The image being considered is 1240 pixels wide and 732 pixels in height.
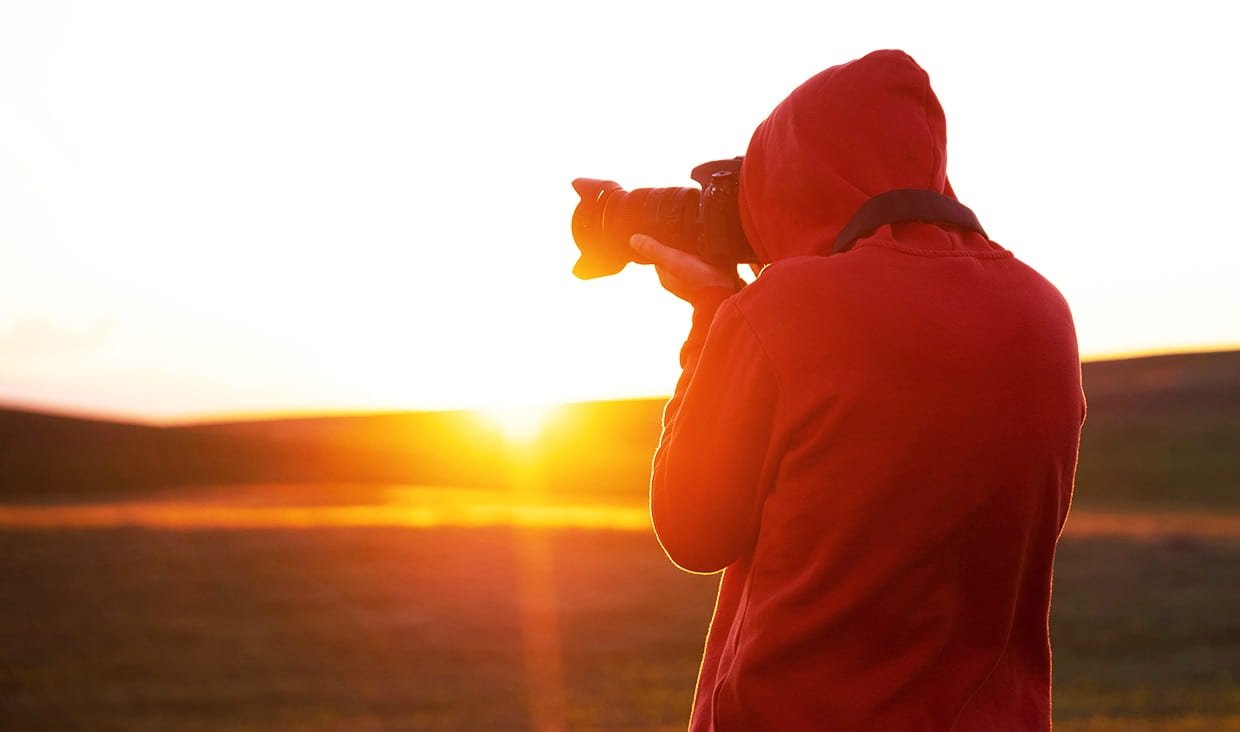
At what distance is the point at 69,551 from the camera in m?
12.6

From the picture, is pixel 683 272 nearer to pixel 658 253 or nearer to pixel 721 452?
pixel 658 253

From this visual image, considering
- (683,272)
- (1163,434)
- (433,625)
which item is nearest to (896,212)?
(683,272)

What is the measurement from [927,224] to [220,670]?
8.92 metres

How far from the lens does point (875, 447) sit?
171cm

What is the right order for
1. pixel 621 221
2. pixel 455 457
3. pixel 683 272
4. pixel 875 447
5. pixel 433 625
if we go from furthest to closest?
pixel 455 457
pixel 433 625
pixel 621 221
pixel 683 272
pixel 875 447

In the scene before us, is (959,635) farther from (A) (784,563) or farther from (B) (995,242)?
(B) (995,242)

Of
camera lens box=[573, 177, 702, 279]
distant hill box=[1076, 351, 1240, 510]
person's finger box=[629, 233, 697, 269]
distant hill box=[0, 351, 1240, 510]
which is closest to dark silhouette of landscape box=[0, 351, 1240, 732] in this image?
camera lens box=[573, 177, 702, 279]

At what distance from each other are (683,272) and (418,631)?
9.33m

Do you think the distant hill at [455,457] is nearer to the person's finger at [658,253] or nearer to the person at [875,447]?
the person's finger at [658,253]

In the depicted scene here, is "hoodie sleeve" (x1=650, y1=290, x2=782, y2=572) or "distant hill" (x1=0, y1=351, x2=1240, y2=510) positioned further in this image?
"distant hill" (x1=0, y1=351, x2=1240, y2=510)

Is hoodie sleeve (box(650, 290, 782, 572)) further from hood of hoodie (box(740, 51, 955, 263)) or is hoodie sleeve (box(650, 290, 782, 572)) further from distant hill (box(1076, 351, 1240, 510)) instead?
distant hill (box(1076, 351, 1240, 510))

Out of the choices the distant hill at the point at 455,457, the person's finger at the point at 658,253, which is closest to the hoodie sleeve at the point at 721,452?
the person's finger at the point at 658,253

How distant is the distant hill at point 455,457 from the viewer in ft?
104

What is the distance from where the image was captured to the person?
1.71m
